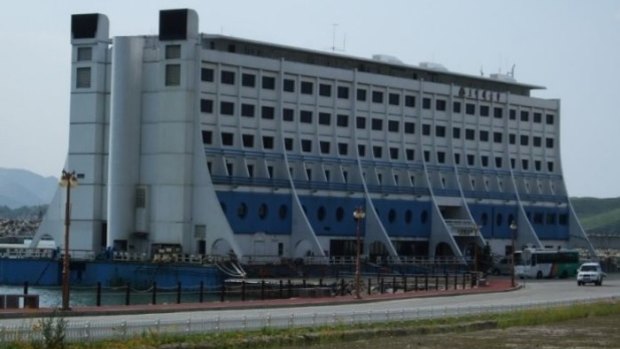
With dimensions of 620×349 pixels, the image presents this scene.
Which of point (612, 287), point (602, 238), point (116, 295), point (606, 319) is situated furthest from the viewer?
point (602, 238)

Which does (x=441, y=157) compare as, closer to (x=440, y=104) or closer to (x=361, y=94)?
(x=440, y=104)

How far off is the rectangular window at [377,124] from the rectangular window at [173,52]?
19.5m

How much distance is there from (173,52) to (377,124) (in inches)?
801

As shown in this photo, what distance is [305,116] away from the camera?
10388cm

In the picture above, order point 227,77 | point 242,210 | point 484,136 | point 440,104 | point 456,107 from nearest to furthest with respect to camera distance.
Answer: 1. point 242,210
2. point 227,77
3. point 440,104
4. point 456,107
5. point 484,136

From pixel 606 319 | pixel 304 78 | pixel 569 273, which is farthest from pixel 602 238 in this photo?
pixel 606 319

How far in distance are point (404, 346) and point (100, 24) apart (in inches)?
2480

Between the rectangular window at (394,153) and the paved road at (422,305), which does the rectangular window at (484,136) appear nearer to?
the rectangular window at (394,153)

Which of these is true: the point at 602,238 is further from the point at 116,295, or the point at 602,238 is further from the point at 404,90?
the point at 116,295

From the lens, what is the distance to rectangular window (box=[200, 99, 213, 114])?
96.3m

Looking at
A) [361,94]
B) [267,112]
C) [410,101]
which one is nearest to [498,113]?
[410,101]

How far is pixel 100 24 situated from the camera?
99875 mm

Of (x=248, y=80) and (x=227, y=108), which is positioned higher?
(x=248, y=80)

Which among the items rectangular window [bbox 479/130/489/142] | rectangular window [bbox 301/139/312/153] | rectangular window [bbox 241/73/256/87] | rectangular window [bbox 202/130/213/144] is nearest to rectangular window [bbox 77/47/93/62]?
rectangular window [bbox 202/130/213/144]
